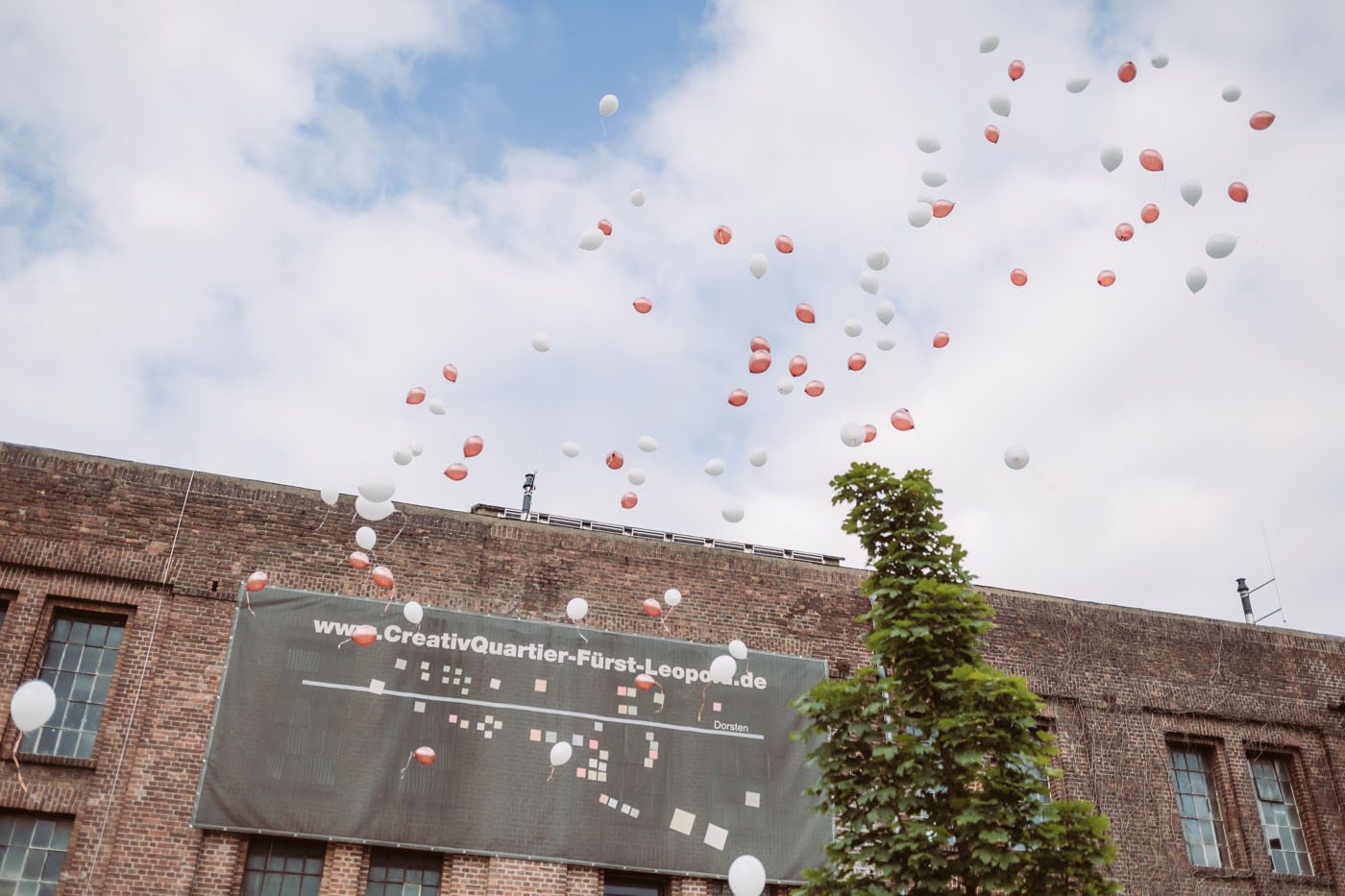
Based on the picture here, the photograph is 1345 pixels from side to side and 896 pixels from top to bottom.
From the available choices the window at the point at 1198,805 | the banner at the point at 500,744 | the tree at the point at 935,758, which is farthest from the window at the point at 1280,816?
the tree at the point at 935,758

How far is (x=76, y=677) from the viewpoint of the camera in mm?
11719

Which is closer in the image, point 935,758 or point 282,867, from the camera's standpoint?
point 935,758

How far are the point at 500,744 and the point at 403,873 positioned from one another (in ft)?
5.42

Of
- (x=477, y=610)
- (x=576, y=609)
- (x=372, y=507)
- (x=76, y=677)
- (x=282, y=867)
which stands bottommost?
(x=282, y=867)

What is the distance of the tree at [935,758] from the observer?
309 inches

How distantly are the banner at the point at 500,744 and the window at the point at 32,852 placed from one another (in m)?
1.37

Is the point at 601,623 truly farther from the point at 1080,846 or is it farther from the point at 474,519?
the point at 1080,846

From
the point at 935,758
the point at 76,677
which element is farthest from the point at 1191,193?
the point at 76,677

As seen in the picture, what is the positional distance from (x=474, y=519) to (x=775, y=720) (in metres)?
4.41

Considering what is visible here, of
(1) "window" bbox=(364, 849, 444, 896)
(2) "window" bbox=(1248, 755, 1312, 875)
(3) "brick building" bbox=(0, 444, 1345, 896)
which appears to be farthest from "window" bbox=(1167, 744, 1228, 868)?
(1) "window" bbox=(364, 849, 444, 896)

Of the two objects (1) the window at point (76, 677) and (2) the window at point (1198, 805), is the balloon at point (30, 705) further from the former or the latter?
(2) the window at point (1198, 805)

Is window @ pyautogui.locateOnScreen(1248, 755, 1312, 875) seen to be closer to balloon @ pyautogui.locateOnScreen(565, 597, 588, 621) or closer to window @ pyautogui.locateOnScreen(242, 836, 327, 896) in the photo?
balloon @ pyautogui.locateOnScreen(565, 597, 588, 621)

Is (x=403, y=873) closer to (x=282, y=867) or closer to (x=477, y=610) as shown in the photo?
(x=282, y=867)

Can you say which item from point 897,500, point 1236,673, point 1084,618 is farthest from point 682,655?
point 1236,673
